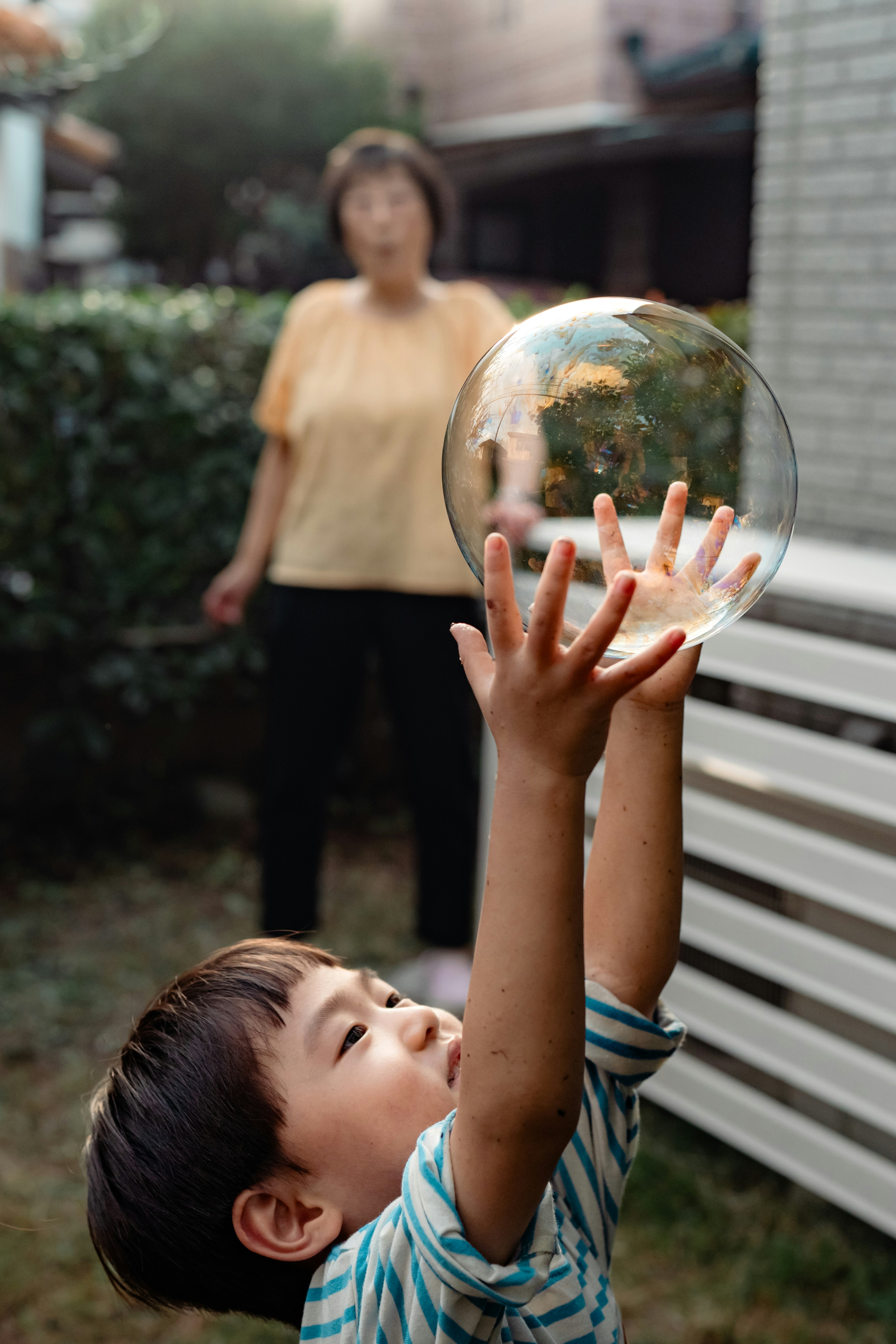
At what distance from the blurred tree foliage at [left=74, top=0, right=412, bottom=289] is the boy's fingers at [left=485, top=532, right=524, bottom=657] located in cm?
1910

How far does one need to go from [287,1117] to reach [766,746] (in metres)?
1.54

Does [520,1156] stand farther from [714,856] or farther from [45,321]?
[45,321]

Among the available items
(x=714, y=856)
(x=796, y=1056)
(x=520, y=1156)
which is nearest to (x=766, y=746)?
(x=714, y=856)

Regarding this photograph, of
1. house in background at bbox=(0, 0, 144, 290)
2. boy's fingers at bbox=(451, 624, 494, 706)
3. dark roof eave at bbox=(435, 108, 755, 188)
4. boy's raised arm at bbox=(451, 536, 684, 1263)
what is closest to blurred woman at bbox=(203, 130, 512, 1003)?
house in background at bbox=(0, 0, 144, 290)

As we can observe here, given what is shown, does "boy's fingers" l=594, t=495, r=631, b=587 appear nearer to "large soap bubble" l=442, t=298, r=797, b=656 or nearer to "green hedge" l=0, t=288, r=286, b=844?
"large soap bubble" l=442, t=298, r=797, b=656

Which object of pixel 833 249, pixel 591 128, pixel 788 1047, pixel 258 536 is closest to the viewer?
pixel 788 1047

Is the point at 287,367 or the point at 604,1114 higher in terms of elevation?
the point at 287,367

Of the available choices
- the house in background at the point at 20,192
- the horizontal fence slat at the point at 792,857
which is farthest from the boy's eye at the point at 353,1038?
the house in background at the point at 20,192

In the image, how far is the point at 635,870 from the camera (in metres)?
1.26

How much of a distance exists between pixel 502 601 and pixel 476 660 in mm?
103

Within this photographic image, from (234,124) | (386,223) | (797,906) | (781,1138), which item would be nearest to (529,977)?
(797,906)

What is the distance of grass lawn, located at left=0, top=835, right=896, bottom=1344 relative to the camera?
2299mm

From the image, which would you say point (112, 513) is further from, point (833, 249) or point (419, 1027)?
A: point (419, 1027)

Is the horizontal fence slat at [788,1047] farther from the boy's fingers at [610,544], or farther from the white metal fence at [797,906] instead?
the boy's fingers at [610,544]
